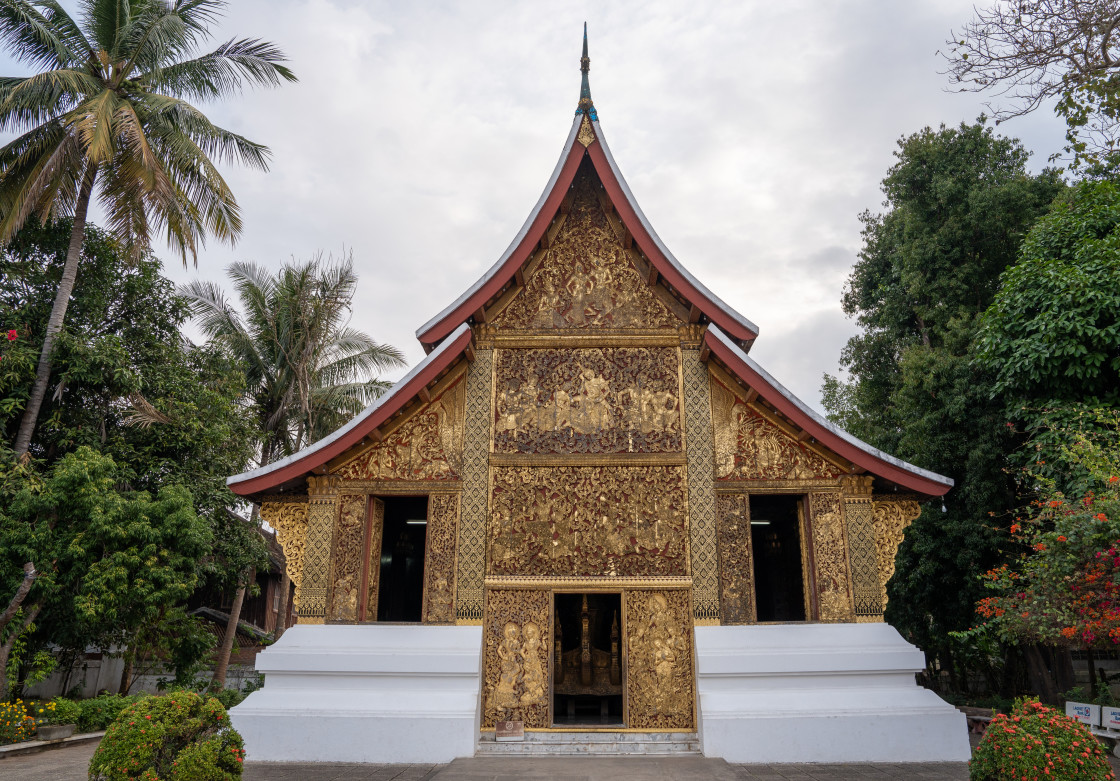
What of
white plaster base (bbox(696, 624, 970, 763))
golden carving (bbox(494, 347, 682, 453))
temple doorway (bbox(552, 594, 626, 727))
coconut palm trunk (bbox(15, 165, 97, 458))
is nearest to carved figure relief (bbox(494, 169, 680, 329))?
golden carving (bbox(494, 347, 682, 453))

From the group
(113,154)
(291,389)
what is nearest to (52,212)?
(113,154)

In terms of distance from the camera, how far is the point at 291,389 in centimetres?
1773

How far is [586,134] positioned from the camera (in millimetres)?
9016

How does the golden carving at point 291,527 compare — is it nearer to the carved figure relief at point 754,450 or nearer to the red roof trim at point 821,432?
the carved figure relief at point 754,450

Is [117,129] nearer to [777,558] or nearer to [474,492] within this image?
[474,492]

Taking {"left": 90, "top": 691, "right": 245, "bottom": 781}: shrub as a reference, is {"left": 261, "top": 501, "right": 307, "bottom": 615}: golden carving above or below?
above

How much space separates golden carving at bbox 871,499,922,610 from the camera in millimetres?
8156

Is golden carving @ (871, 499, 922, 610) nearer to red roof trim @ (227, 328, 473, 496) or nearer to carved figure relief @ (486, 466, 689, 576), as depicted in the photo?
carved figure relief @ (486, 466, 689, 576)

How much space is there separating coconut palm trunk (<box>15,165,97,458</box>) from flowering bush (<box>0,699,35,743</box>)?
11.9ft

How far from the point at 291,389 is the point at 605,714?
11.2 metres

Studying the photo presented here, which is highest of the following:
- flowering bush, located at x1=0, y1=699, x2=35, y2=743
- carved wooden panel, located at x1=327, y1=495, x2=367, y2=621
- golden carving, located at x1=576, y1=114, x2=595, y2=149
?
golden carving, located at x1=576, y1=114, x2=595, y2=149

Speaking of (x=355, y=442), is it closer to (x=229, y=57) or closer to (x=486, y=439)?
(x=486, y=439)

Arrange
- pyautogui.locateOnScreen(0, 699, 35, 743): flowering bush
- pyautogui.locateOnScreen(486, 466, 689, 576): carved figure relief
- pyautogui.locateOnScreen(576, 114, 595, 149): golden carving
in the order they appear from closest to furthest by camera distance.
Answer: pyautogui.locateOnScreen(486, 466, 689, 576): carved figure relief, pyautogui.locateOnScreen(576, 114, 595, 149): golden carving, pyautogui.locateOnScreen(0, 699, 35, 743): flowering bush

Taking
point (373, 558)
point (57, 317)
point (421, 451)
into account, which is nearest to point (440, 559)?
point (373, 558)
